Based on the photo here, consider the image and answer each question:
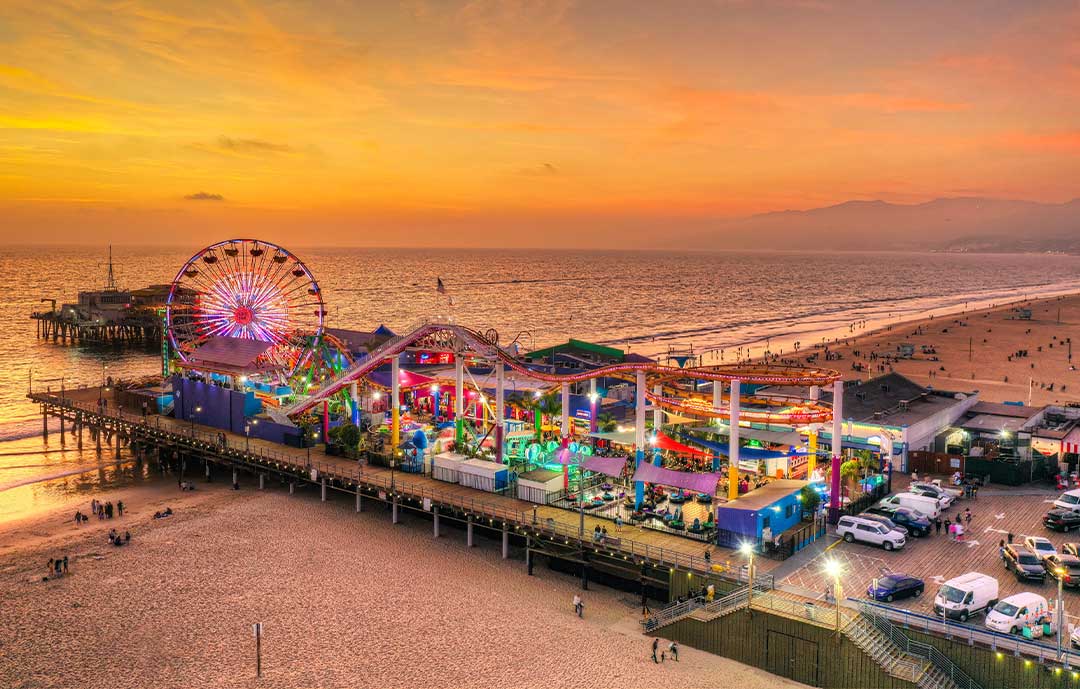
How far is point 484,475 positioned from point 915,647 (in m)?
20.1

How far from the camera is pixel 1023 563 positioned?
27.2 m

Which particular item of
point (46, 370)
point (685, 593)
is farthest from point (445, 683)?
point (46, 370)

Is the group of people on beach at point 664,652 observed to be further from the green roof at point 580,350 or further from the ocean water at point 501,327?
the green roof at point 580,350

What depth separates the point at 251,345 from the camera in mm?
54625

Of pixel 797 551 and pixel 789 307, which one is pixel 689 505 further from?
pixel 789 307

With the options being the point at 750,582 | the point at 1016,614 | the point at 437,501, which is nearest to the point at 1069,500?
the point at 1016,614

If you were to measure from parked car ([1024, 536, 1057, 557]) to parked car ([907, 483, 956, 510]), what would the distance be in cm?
479

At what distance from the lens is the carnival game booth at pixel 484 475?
38.2 meters

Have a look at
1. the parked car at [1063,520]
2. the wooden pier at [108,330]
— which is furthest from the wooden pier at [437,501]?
the wooden pier at [108,330]

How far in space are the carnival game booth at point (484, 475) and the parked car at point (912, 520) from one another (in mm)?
16455

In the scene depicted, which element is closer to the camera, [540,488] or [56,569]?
[56,569]

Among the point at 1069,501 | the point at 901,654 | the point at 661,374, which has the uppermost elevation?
the point at 661,374

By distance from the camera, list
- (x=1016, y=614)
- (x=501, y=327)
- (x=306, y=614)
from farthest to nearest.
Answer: (x=501, y=327), (x=306, y=614), (x=1016, y=614)

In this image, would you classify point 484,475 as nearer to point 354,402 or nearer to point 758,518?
point 758,518
